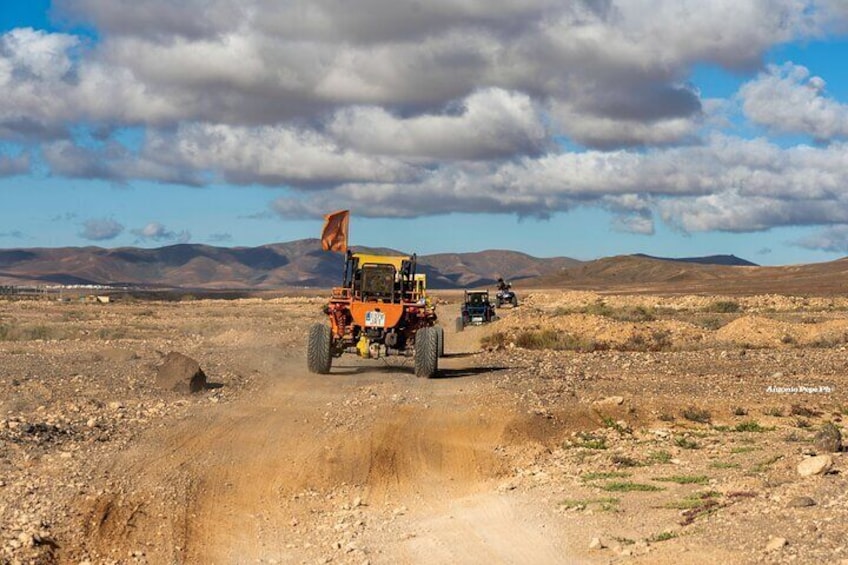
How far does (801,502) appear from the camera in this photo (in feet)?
30.4

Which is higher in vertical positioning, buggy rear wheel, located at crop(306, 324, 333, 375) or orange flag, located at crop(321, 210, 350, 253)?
orange flag, located at crop(321, 210, 350, 253)

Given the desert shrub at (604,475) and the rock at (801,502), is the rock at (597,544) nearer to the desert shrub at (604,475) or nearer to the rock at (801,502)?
the rock at (801,502)

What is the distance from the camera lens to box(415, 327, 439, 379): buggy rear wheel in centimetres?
2155

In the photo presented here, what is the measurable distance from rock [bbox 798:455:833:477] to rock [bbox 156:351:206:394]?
11.5 metres

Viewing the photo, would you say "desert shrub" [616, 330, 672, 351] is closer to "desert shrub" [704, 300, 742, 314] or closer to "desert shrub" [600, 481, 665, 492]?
"desert shrub" [600, 481, 665, 492]

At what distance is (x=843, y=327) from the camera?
35188 millimetres

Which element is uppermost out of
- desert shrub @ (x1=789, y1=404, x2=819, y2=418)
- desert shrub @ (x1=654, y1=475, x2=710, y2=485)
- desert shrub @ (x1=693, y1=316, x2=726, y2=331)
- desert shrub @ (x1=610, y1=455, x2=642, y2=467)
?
desert shrub @ (x1=693, y1=316, x2=726, y2=331)

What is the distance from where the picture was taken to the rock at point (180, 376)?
1828 centimetres

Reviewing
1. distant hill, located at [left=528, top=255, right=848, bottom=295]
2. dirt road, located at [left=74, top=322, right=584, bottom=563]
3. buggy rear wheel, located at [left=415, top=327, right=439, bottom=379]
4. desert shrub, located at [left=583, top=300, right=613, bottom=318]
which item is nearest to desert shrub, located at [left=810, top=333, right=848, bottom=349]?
desert shrub, located at [left=583, top=300, right=613, bottom=318]

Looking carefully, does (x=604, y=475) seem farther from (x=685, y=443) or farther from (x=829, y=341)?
(x=829, y=341)

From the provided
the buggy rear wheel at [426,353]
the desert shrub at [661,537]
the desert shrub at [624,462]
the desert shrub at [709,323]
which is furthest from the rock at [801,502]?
the desert shrub at [709,323]

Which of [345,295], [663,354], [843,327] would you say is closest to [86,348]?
[345,295]

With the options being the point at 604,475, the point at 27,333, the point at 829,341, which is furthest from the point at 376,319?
the point at 27,333

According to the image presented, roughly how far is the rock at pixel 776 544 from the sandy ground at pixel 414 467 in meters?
0.03
